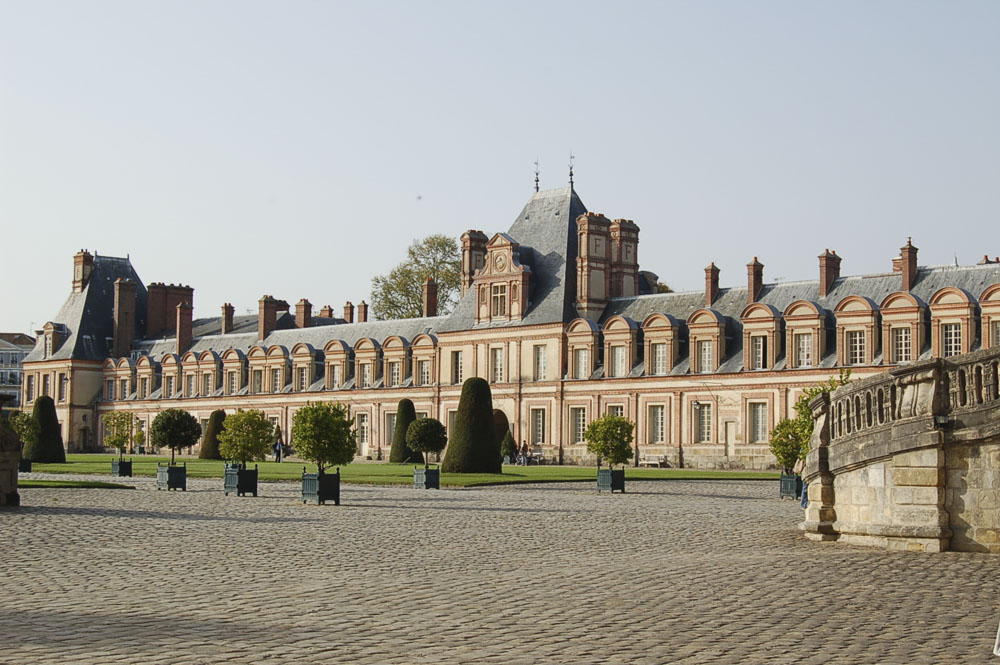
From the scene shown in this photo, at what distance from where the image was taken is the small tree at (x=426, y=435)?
51.5m

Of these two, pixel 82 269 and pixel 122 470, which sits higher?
pixel 82 269

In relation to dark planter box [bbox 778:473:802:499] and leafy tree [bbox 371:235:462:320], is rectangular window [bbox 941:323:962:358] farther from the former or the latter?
leafy tree [bbox 371:235:462:320]

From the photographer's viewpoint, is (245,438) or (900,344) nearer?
(245,438)

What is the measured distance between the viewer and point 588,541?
733 inches

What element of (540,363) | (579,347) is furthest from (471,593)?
(540,363)

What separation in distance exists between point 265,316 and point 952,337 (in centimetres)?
4498

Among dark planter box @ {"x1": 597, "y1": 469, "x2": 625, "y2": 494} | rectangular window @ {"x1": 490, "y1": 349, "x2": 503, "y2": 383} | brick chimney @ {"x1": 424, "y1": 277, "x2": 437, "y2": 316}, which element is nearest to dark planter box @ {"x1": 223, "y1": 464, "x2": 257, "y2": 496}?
dark planter box @ {"x1": 597, "y1": 469, "x2": 625, "y2": 494}

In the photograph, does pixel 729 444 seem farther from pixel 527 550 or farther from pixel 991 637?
pixel 991 637

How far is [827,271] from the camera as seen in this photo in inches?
2188

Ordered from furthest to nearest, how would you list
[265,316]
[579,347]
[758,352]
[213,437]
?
1. [265,316]
2. [213,437]
3. [579,347]
4. [758,352]

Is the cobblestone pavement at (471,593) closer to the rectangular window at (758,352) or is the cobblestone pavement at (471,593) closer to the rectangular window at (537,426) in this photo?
the rectangular window at (758,352)

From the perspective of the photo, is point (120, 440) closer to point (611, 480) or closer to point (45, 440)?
point (45, 440)

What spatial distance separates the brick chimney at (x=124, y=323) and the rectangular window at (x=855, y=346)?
174 ft

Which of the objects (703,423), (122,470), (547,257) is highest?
(547,257)
